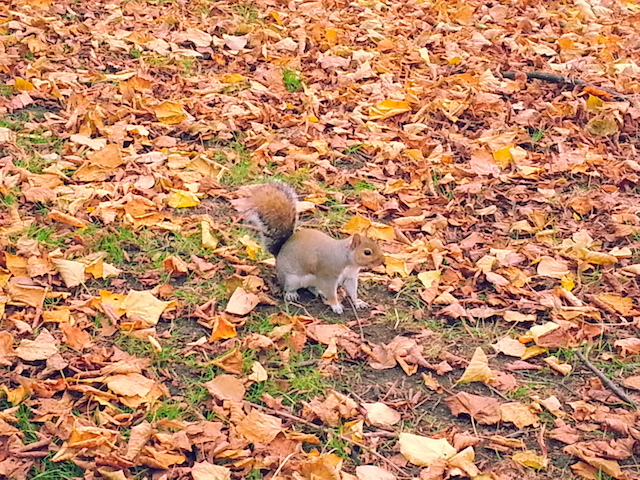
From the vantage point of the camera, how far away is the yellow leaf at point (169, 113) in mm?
4738

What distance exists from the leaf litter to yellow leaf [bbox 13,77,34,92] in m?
0.02

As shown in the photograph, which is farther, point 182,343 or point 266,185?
point 266,185

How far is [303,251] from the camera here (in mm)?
3359

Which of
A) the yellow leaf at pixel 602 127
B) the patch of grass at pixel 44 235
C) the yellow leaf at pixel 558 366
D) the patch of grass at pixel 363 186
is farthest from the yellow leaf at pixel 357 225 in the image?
the yellow leaf at pixel 602 127

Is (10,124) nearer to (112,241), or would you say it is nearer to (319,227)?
(112,241)

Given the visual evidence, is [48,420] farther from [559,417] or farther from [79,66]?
[79,66]

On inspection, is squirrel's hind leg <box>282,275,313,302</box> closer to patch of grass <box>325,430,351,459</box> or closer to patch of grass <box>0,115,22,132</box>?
patch of grass <box>325,430,351,459</box>

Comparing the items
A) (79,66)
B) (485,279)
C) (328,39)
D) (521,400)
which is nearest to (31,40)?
(79,66)

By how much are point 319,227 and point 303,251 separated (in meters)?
0.60

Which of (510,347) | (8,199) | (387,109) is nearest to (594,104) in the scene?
(387,109)

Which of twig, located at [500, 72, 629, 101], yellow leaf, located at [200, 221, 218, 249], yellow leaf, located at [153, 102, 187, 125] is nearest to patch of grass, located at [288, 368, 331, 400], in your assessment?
yellow leaf, located at [200, 221, 218, 249]

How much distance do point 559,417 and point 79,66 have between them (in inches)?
144

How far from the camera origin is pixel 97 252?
3578 mm

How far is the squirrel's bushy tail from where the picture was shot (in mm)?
3305
